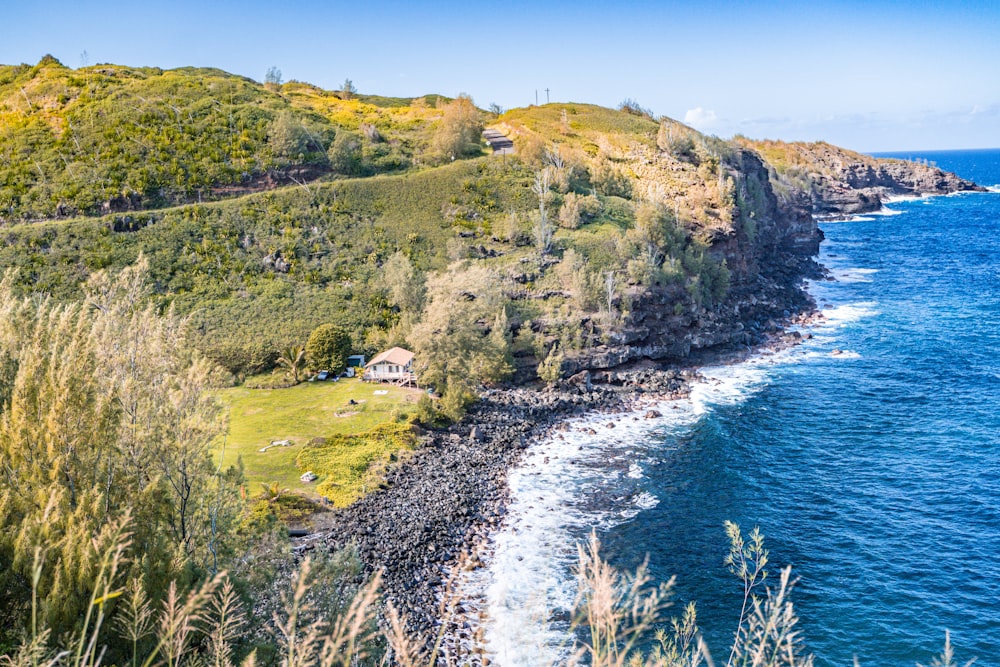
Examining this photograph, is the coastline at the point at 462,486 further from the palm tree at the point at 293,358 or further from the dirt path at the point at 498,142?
the dirt path at the point at 498,142

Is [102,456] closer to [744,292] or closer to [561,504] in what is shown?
[561,504]

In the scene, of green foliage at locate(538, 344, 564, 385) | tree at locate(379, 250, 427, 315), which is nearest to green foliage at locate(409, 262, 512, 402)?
green foliage at locate(538, 344, 564, 385)

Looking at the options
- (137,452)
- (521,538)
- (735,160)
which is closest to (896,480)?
(521,538)

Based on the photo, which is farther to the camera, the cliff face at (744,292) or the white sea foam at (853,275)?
the white sea foam at (853,275)

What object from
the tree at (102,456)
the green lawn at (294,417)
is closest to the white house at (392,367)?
the green lawn at (294,417)

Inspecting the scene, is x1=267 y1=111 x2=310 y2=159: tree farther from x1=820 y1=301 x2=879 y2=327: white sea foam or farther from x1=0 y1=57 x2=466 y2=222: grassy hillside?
A: x1=820 y1=301 x2=879 y2=327: white sea foam

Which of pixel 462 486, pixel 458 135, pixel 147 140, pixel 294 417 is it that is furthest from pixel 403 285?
pixel 147 140

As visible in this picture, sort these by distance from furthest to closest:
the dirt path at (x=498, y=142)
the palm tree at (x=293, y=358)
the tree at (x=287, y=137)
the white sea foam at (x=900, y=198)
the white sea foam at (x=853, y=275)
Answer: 1. the white sea foam at (x=900, y=198)
2. the white sea foam at (x=853, y=275)
3. the dirt path at (x=498, y=142)
4. the tree at (x=287, y=137)
5. the palm tree at (x=293, y=358)

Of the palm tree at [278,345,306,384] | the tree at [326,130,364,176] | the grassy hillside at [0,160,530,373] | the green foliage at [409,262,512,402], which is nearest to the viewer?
the green foliage at [409,262,512,402]

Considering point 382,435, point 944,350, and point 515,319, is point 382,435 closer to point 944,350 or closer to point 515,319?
point 515,319
